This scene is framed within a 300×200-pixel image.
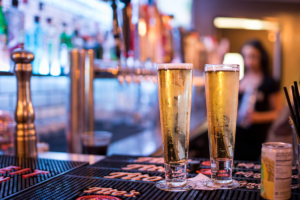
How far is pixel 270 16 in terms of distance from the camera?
259 inches

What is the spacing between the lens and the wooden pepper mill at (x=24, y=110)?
125 centimetres

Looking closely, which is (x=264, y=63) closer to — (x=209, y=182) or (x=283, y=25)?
(x=283, y=25)

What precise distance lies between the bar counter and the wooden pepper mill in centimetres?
12

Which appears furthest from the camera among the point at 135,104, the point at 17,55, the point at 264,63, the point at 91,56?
the point at 264,63

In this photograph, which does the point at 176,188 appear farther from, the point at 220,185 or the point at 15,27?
the point at 15,27

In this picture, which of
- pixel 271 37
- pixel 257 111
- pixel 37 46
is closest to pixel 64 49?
pixel 37 46

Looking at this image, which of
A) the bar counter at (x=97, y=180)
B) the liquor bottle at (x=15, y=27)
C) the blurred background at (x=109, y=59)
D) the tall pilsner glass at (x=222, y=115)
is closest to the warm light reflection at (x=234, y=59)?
the blurred background at (x=109, y=59)

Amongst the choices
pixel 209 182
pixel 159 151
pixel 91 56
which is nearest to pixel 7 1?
pixel 91 56

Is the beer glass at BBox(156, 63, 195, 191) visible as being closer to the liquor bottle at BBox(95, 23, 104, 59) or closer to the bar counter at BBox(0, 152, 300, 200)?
the bar counter at BBox(0, 152, 300, 200)

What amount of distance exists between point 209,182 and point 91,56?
112 centimetres

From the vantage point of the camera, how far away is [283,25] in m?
6.76

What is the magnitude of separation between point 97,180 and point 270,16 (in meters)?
6.47

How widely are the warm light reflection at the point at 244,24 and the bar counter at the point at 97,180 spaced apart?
556 centimetres

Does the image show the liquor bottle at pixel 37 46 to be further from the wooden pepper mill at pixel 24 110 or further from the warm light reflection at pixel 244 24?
the warm light reflection at pixel 244 24
